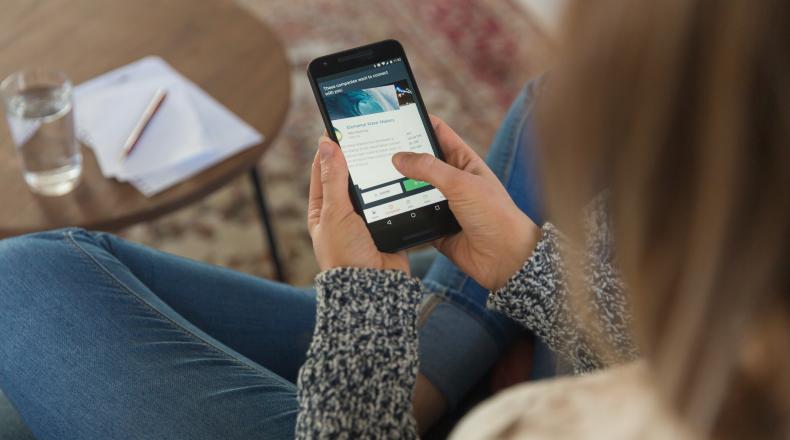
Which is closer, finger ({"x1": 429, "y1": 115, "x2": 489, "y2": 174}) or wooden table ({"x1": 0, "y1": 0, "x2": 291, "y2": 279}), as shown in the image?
finger ({"x1": 429, "y1": 115, "x2": 489, "y2": 174})

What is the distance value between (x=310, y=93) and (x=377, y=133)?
107 centimetres

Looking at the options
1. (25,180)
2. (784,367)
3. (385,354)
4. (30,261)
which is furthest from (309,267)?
(784,367)

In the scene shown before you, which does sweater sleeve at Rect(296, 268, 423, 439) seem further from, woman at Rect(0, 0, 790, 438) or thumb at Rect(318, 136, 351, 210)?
thumb at Rect(318, 136, 351, 210)

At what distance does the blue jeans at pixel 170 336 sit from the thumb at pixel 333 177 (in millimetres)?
186

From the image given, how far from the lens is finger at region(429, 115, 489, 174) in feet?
2.81

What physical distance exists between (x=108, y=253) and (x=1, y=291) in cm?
12

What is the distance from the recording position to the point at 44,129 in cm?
106

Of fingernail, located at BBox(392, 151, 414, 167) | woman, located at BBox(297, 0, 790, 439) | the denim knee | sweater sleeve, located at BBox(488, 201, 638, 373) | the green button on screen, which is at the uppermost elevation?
woman, located at BBox(297, 0, 790, 439)

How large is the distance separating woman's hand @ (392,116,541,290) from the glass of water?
0.51 metres

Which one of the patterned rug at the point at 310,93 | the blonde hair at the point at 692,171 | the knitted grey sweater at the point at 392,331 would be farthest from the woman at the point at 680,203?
the patterned rug at the point at 310,93

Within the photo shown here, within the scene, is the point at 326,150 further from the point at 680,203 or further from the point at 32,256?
the point at 680,203

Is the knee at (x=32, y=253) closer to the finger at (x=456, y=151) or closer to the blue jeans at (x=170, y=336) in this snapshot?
the blue jeans at (x=170, y=336)

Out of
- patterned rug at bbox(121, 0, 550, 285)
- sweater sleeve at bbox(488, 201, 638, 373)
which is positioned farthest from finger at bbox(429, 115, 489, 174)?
patterned rug at bbox(121, 0, 550, 285)

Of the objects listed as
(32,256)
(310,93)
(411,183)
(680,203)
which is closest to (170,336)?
(32,256)
